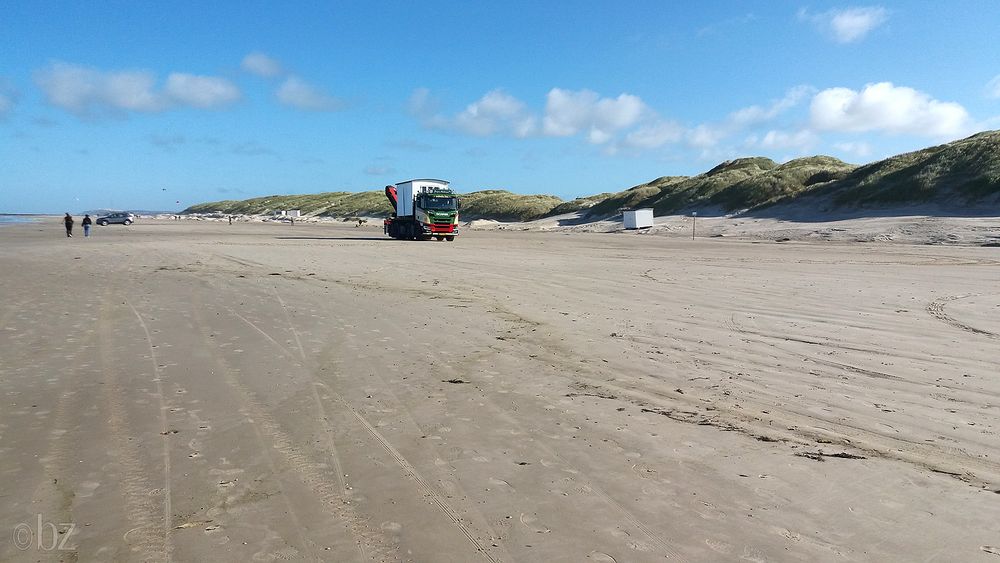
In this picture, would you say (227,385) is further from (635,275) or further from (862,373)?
(635,275)

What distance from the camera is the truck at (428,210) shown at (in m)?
35.8

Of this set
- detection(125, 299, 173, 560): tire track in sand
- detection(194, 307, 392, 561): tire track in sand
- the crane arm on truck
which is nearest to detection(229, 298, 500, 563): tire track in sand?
detection(194, 307, 392, 561): tire track in sand

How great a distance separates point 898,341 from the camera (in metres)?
8.34

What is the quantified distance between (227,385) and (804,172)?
178 feet

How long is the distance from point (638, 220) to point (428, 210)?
58.8 ft

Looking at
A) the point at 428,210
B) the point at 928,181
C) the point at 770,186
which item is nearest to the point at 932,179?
the point at 928,181

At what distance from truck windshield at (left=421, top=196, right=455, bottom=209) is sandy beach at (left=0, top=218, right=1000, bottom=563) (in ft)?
80.1

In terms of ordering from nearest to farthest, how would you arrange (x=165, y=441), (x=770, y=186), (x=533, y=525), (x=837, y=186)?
(x=533, y=525)
(x=165, y=441)
(x=837, y=186)
(x=770, y=186)

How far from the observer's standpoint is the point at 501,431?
523cm

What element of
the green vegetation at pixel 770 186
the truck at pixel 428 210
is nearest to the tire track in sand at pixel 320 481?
the truck at pixel 428 210

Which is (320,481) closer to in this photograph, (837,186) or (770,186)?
(837,186)

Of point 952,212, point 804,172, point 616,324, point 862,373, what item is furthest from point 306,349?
point 804,172

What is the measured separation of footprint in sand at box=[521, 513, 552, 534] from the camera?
11.7 feet

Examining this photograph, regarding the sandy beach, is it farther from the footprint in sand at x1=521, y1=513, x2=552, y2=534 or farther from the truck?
the truck
